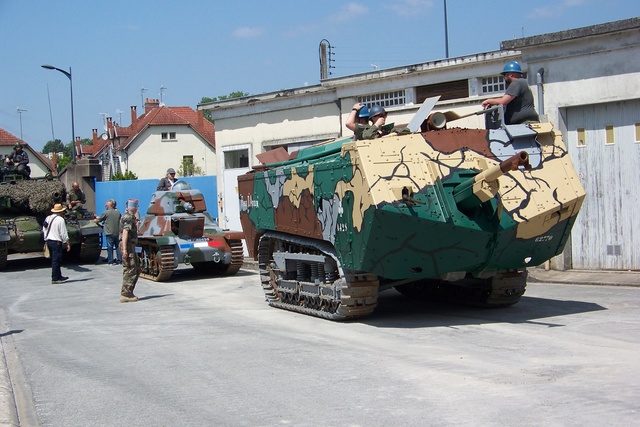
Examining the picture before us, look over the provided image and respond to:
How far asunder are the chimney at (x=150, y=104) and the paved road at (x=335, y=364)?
174 ft

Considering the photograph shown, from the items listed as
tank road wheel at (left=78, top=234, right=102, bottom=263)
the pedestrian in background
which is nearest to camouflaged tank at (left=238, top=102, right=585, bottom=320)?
the pedestrian in background

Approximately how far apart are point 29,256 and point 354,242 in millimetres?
18150

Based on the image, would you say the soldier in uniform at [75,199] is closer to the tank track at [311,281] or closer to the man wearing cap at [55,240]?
the man wearing cap at [55,240]

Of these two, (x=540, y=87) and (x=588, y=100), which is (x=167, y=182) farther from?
(x=588, y=100)

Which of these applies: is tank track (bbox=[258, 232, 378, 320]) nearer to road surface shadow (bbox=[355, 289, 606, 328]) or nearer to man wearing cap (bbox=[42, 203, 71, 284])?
road surface shadow (bbox=[355, 289, 606, 328])

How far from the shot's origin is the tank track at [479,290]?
34.3ft

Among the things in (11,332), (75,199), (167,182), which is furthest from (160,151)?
(11,332)

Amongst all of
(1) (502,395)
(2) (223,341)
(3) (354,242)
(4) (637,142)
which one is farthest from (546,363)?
(4) (637,142)

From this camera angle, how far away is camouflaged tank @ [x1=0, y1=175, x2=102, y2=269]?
20078 mm

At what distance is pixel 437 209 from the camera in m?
8.95

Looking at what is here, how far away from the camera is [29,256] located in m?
25.0

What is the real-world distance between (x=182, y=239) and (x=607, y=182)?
818 centimetres

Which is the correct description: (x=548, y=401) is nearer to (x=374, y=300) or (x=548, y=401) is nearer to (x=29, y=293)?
(x=374, y=300)

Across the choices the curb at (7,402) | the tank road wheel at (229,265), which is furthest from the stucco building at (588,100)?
the curb at (7,402)
